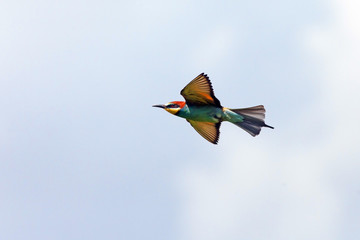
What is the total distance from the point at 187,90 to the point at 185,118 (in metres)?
0.61

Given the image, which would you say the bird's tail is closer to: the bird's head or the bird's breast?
the bird's breast

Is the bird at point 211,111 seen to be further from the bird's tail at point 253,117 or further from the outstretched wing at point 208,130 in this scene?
the outstretched wing at point 208,130

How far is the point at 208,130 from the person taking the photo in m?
10.6

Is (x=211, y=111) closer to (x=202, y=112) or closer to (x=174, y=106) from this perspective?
(x=202, y=112)

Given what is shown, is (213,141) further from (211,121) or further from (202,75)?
(202,75)

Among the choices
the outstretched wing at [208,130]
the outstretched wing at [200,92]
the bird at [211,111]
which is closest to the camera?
the outstretched wing at [200,92]

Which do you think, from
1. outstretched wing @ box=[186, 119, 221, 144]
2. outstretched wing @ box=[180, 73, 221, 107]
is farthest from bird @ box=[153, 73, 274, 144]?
outstretched wing @ box=[186, 119, 221, 144]

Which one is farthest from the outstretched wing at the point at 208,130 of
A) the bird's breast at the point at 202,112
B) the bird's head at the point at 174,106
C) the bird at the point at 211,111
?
the bird's head at the point at 174,106

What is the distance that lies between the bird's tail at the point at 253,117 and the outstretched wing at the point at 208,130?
569 mm

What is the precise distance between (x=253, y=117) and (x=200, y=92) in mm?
723

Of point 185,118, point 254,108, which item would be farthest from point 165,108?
point 254,108

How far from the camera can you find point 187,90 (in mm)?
9734

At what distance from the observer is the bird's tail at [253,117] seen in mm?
9914

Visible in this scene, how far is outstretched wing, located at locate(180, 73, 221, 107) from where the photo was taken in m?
9.59
